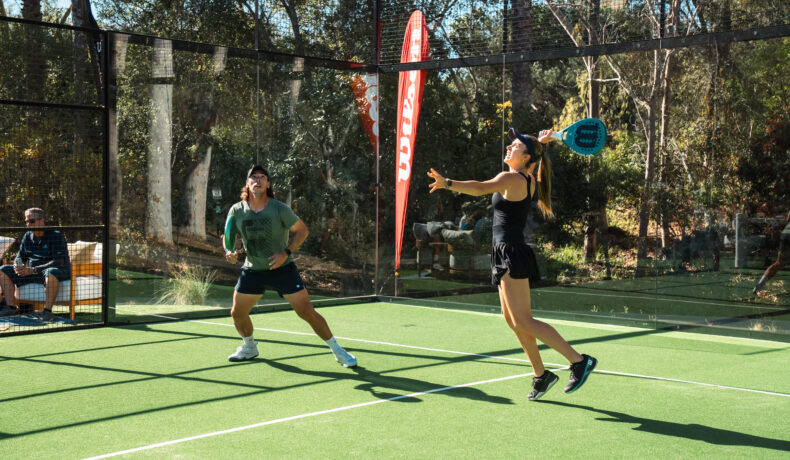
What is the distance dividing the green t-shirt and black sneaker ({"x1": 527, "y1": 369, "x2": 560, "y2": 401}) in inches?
102

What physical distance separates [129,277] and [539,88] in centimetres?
583

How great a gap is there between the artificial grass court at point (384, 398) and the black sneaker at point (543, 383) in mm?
97

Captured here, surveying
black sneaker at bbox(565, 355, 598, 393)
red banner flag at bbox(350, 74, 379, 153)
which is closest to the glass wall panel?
red banner flag at bbox(350, 74, 379, 153)

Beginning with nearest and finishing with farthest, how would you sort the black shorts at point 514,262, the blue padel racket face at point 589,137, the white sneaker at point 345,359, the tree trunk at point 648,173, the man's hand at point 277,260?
the black shorts at point 514,262 < the man's hand at point 277,260 < the white sneaker at point 345,359 < the tree trunk at point 648,173 < the blue padel racket face at point 589,137

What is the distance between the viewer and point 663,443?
557cm

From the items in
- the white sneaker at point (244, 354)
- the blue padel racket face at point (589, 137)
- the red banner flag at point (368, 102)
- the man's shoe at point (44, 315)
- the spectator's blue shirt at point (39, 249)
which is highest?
the red banner flag at point (368, 102)

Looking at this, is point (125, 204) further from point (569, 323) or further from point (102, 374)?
point (569, 323)

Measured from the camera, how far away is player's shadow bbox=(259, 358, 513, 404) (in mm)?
6867

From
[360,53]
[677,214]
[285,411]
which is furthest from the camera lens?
[360,53]

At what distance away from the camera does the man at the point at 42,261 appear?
10562 millimetres

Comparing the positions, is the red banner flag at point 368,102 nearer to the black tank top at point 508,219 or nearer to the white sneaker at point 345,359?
the white sneaker at point 345,359

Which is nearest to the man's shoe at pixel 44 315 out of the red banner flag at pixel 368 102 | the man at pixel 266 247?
the man at pixel 266 247

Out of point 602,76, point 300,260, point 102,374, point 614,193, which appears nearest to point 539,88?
point 602,76

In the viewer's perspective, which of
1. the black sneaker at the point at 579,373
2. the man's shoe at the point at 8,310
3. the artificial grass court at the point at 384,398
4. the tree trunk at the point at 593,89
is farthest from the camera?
the tree trunk at the point at 593,89
